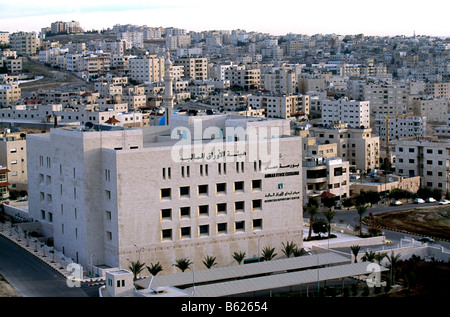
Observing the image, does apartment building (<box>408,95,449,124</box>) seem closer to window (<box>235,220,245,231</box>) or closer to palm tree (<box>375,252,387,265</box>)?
palm tree (<box>375,252,387,265</box>)

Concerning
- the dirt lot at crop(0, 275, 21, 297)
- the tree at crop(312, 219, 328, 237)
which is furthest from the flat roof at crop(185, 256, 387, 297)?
the tree at crop(312, 219, 328, 237)

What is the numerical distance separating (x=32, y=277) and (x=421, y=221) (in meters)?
16.6

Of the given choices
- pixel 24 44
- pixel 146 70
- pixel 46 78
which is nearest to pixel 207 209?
pixel 146 70

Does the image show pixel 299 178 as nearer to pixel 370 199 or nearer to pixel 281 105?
pixel 370 199

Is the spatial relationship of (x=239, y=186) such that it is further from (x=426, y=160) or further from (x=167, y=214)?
(x=426, y=160)

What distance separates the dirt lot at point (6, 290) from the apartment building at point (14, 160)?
1724 centimetres

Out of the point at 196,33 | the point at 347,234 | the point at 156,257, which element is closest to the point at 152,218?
the point at 156,257

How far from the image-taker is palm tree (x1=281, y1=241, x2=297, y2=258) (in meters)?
22.1

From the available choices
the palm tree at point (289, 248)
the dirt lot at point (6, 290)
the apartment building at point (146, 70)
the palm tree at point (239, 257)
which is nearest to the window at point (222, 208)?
the palm tree at point (239, 257)

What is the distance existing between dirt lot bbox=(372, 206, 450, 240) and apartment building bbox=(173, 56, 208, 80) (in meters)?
65.4

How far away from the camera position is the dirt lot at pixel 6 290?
18.1 m

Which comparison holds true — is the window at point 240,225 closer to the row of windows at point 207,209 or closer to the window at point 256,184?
the row of windows at point 207,209

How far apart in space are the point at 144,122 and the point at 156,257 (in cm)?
3583

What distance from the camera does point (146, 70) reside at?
92188 mm
